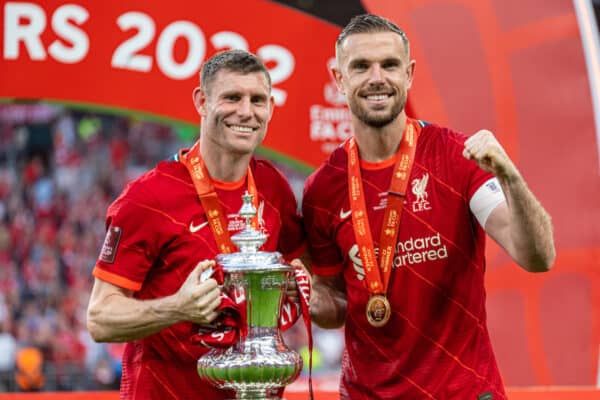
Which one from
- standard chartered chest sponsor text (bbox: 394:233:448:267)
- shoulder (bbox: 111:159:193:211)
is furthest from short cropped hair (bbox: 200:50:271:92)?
standard chartered chest sponsor text (bbox: 394:233:448:267)

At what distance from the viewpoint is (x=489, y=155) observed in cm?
220

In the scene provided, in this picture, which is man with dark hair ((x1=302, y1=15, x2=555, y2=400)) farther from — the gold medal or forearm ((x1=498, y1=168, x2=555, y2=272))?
forearm ((x1=498, y1=168, x2=555, y2=272))

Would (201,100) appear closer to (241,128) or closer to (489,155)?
(241,128)

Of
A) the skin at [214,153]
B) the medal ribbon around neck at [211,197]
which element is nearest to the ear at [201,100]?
the skin at [214,153]

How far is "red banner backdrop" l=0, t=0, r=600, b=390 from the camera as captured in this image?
4641 millimetres

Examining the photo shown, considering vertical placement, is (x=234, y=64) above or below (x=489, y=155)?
above

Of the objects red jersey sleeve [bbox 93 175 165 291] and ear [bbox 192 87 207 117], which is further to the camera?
ear [bbox 192 87 207 117]

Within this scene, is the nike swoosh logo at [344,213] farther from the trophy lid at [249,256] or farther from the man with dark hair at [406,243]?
the trophy lid at [249,256]

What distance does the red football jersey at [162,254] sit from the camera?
258 centimetres

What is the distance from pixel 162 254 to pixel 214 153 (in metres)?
0.30

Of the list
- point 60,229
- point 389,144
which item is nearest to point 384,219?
point 389,144

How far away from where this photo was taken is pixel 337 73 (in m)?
2.81

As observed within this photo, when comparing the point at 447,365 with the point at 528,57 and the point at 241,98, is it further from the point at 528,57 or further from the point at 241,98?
the point at 528,57

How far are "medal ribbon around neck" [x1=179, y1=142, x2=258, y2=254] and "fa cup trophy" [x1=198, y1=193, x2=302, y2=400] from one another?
232 mm
